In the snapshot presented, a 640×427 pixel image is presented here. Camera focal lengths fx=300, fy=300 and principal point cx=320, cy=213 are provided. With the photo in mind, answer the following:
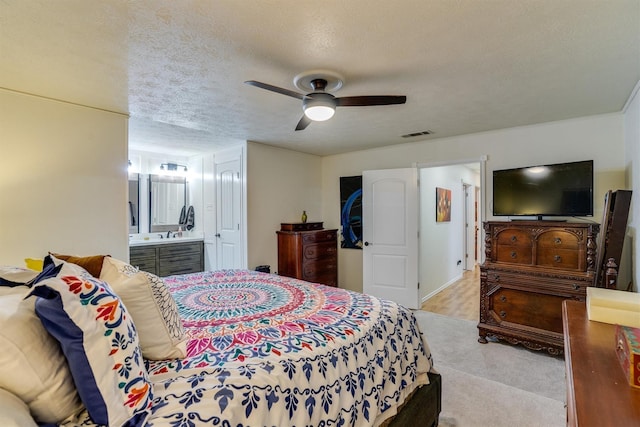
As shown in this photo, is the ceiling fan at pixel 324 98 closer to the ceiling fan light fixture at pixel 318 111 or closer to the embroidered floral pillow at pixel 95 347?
the ceiling fan light fixture at pixel 318 111

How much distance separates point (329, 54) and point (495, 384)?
9.11 ft

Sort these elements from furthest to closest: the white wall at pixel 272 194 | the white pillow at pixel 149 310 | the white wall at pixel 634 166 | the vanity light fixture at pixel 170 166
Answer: the vanity light fixture at pixel 170 166, the white wall at pixel 272 194, the white wall at pixel 634 166, the white pillow at pixel 149 310

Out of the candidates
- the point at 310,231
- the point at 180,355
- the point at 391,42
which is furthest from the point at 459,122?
the point at 180,355

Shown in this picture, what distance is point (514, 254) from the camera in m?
3.09

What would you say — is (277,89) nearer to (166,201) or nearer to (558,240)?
(558,240)

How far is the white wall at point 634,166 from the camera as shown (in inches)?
93.6

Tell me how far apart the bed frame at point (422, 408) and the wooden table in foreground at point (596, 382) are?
32.0 inches

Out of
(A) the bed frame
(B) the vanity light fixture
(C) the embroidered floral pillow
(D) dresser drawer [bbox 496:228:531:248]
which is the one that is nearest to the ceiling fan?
(C) the embroidered floral pillow

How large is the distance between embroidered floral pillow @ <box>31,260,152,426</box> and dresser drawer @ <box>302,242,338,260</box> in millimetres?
3553

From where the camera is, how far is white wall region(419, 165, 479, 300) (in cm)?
476

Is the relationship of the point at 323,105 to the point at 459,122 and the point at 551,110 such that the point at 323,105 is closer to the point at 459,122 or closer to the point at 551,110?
the point at 459,122

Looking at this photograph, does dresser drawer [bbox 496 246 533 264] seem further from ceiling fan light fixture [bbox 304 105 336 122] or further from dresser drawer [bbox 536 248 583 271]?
ceiling fan light fixture [bbox 304 105 336 122]

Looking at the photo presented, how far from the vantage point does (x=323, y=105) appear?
6.97 feet

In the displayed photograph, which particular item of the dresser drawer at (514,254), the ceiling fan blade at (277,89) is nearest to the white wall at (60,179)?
the ceiling fan blade at (277,89)
